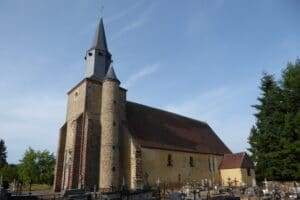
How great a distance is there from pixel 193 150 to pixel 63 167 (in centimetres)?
1388

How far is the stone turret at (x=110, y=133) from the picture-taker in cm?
2657

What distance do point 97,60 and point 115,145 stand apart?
29.9ft

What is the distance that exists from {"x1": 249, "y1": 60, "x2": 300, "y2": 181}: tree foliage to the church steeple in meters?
17.2

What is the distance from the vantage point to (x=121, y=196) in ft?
57.8

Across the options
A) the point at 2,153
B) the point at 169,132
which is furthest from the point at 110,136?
the point at 2,153

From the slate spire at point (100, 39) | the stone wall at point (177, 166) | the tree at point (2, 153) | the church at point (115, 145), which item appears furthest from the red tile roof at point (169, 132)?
the tree at point (2, 153)

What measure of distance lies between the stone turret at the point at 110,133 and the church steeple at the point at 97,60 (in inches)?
48.8

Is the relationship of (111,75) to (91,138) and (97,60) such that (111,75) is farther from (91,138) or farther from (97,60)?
(91,138)

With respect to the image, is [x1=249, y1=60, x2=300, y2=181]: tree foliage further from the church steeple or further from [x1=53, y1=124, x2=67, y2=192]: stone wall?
[x1=53, y1=124, x2=67, y2=192]: stone wall

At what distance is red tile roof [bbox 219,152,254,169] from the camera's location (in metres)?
34.2

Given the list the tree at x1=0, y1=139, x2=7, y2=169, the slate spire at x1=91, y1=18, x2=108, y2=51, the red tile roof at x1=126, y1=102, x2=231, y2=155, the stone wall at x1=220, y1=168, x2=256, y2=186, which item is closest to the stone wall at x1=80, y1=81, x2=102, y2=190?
the red tile roof at x1=126, y1=102, x2=231, y2=155

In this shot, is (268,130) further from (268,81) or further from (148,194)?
(148,194)

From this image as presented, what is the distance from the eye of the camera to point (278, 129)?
30.5m

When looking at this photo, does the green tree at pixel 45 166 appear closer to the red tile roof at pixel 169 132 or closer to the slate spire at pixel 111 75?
the red tile roof at pixel 169 132
